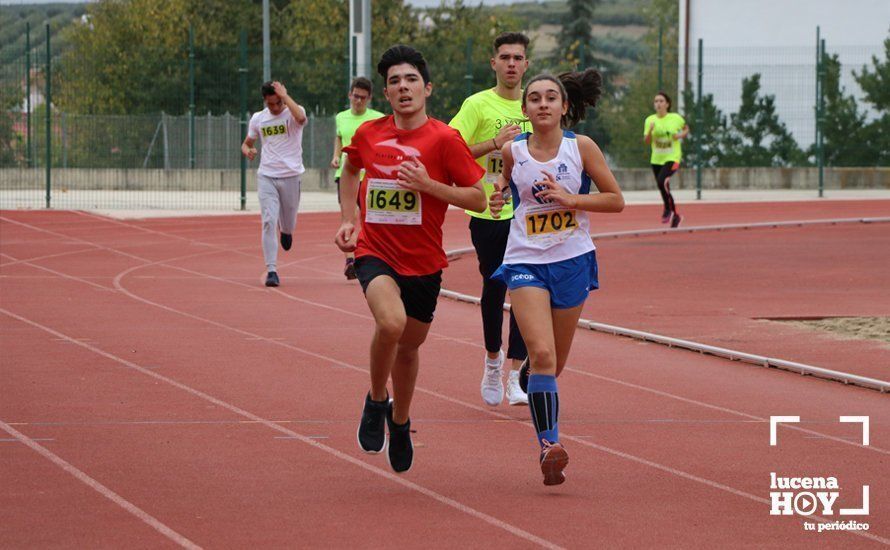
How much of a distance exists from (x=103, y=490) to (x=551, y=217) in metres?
2.33

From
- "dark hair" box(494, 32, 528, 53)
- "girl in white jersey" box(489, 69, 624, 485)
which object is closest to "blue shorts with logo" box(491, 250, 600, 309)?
"girl in white jersey" box(489, 69, 624, 485)

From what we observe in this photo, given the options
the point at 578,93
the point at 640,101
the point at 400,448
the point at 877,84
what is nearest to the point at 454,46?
the point at 877,84

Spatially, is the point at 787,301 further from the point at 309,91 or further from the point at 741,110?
the point at 741,110

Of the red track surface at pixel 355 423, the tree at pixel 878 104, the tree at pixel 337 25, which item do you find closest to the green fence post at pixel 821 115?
the tree at pixel 878 104

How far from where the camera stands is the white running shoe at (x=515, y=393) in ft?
29.3

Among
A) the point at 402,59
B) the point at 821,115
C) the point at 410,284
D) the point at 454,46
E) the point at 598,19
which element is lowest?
the point at 410,284

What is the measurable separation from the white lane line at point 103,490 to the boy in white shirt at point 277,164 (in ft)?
25.2

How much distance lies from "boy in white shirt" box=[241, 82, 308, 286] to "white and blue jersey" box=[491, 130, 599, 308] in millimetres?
8548

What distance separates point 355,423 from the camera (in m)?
8.32

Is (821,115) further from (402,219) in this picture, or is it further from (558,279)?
(402,219)

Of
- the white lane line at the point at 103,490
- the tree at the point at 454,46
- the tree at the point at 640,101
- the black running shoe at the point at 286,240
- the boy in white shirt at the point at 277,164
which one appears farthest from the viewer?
the tree at the point at 640,101

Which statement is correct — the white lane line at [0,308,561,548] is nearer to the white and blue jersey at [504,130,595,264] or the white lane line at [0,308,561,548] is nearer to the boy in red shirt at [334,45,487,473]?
the boy in red shirt at [334,45,487,473]

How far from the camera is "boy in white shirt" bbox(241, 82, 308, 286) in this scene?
1570 centimetres

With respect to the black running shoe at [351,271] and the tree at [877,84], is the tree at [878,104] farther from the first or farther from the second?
the black running shoe at [351,271]
